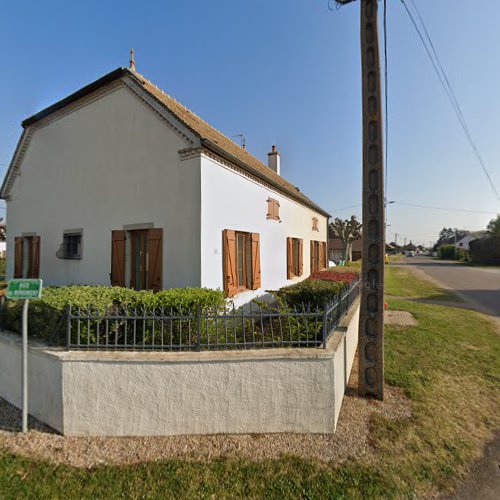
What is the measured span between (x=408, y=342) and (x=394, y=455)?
4067 millimetres

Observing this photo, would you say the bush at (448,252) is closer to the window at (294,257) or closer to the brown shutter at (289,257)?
the window at (294,257)

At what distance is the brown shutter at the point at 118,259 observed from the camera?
22.4 ft

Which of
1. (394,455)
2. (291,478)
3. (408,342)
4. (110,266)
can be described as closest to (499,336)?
(408,342)

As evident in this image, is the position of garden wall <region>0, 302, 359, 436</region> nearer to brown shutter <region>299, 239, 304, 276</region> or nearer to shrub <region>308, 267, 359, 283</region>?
shrub <region>308, 267, 359, 283</region>

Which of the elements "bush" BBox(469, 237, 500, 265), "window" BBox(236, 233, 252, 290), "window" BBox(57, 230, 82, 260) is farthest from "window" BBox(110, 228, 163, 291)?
"bush" BBox(469, 237, 500, 265)

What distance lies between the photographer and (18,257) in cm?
936

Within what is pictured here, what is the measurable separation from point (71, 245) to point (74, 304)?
5030 millimetres

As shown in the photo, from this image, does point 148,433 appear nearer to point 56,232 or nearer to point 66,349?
point 66,349

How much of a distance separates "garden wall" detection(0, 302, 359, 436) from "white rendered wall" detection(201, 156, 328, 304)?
260 centimetres

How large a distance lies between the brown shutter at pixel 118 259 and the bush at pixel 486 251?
48879mm

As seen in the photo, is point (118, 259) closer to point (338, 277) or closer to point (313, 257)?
point (338, 277)

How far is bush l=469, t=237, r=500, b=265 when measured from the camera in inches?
1532

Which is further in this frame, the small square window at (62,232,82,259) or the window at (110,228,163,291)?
the small square window at (62,232,82,259)

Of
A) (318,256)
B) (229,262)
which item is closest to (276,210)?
(229,262)
